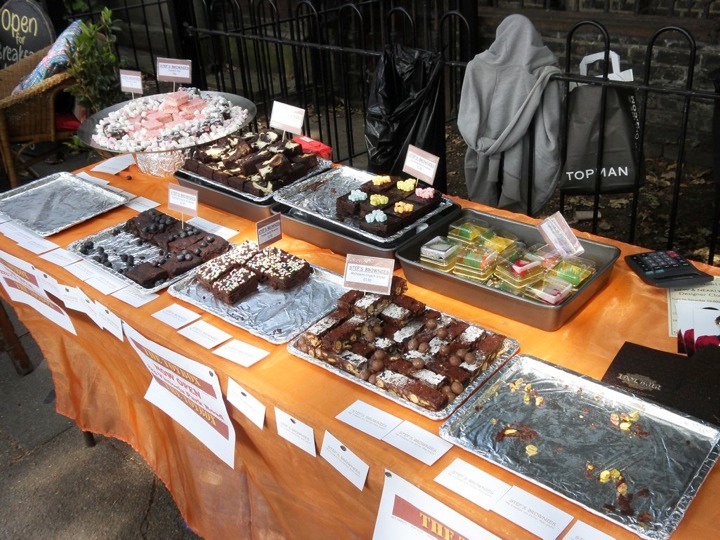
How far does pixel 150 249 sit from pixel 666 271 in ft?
5.40

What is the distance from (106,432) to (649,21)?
444 cm

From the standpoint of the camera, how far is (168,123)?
2.93 m

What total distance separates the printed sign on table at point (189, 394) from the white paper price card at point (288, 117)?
1.08m

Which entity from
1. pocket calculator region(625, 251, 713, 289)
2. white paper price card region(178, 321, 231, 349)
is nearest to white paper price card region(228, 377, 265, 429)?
white paper price card region(178, 321, 231, 349)

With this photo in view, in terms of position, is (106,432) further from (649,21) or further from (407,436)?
(649,21)

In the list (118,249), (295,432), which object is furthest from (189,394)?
(118,249)

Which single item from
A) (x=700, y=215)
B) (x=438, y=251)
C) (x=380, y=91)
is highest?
(x=380, y=91)

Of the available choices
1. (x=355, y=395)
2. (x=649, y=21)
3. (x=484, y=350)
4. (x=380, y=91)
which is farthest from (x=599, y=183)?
(x=649, y=21)

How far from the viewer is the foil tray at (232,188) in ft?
7.68

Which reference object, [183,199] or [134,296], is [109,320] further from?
[183,199]

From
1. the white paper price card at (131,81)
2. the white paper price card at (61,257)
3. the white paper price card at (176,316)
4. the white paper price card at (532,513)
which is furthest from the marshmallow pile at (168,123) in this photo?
the white paper price card at (532,513)

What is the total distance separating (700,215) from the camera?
14.0 feet

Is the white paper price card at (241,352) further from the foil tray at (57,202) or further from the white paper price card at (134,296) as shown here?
the foil tray at (57,202)

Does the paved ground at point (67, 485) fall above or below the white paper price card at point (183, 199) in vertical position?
below
